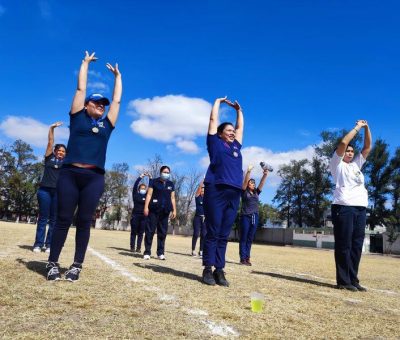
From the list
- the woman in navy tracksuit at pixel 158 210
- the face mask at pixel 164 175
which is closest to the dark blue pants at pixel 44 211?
the woman in navy tracksuit at pixel 158 210

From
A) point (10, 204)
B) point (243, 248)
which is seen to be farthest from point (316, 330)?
point (10, 204)

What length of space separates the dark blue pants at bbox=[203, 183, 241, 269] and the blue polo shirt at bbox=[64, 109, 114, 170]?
1677 millimetres

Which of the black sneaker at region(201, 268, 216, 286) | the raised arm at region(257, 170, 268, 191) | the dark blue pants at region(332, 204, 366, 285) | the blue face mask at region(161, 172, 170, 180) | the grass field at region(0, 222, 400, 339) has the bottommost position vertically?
the grass field at region(0, 222, 400, 339)

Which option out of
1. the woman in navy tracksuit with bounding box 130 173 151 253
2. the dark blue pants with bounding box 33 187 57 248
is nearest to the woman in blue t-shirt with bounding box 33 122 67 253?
the dark blue pants with bounding box 33 187 57 248

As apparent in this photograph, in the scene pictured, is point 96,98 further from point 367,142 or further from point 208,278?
point 367,142

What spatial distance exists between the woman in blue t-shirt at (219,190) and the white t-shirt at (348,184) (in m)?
1.75

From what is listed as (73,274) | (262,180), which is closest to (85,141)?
(73,274)

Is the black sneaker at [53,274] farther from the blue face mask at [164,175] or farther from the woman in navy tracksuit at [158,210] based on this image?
the blue face mask at [164,175]

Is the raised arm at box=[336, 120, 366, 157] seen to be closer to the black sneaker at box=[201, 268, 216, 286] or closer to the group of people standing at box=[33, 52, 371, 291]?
the group of people standing at box=[33, 52, 371, 291]

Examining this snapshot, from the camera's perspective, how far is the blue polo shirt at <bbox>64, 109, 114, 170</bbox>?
4.99 meters

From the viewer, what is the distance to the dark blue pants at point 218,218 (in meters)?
5.82

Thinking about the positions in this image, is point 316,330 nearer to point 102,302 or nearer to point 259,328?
point 259,328

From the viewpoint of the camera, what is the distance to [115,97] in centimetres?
542

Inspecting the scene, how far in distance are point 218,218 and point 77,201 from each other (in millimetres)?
2002
